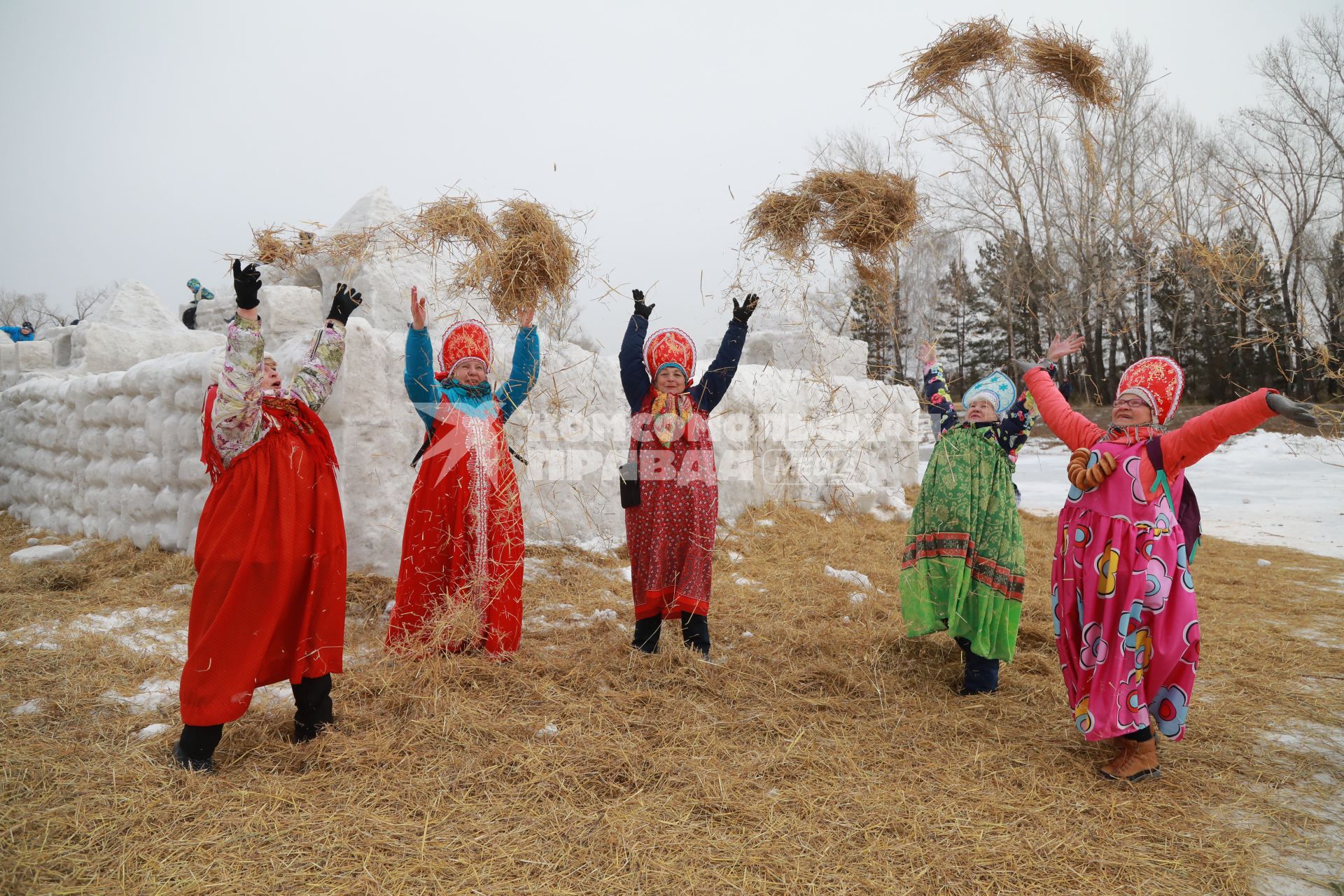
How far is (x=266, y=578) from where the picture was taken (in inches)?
106

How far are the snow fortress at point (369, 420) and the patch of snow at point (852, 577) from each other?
1366 millimetres

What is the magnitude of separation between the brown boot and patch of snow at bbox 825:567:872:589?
2.90 metres

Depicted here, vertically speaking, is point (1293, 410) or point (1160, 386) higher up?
point (1160, 386)

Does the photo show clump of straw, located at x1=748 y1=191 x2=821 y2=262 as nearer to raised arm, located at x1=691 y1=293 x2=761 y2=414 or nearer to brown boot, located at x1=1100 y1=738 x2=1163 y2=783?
raised arm, located at x1=691 y1=293 x2=761 y2=414

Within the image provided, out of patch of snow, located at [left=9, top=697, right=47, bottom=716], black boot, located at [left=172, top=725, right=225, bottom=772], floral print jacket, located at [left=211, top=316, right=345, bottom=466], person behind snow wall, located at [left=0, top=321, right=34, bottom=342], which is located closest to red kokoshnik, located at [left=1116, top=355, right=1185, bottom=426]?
floral print jacket, located at [left=211, top=316, right=345, bottom=466]

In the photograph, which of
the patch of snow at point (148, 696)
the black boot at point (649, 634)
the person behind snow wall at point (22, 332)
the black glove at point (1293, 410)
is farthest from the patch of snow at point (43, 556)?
the person behind snow wall at point (22, 332)

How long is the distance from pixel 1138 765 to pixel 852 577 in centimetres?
318

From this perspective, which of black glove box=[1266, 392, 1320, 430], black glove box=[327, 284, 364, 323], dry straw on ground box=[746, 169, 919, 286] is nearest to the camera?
black glove box=[1266, 392, 1320, 430]

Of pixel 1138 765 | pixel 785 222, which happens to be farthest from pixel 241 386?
pixel 1138 765

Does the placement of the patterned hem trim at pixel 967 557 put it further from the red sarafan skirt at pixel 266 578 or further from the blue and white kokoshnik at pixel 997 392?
the red sarafan skirt at pixel 266 578

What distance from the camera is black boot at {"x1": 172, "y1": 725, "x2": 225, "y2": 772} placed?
2.60 metres

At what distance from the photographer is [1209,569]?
6.70 meters

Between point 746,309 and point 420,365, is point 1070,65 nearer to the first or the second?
point 746,309

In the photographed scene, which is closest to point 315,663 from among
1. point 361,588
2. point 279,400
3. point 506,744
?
point 506,744
